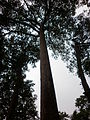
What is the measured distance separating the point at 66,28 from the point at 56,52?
8.30 feet

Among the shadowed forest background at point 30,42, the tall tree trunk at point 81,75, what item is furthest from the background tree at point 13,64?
the tall tree trunk at point 81,75

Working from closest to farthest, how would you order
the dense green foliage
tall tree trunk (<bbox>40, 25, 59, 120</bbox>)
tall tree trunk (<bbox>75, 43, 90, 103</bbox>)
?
Answer: tall tree trunk (<bbox>40, 25, 59, 120</bbox>)
tall tree trunk (<bbox>75, 43, 90, 103</bbox>)
the dense green foliage

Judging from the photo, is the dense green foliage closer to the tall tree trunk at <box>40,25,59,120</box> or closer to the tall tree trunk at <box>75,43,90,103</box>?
the tall tree trunk at <box>75,43,90,103</box>

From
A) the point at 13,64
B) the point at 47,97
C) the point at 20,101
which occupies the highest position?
the point at 13,64

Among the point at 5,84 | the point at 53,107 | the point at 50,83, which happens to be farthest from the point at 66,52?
the point at 53,107

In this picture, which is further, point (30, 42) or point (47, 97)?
point (30, 42)

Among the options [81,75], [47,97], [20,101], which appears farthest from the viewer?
[20,101]

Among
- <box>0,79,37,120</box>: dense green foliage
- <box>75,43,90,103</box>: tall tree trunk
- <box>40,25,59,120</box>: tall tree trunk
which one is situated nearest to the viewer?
<box>40,25,59,120</box>: tall tree trunk

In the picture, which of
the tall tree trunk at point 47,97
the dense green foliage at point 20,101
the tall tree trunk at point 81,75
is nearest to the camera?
the tall tree trunk at point 47,97

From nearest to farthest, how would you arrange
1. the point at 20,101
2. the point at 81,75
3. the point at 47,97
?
the point at 47,97 → the point at 81,75 → the point at 20,101

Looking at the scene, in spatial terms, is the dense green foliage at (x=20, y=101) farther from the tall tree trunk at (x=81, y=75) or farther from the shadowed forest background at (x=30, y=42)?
the tall tree trunk at (x=81, y=75)

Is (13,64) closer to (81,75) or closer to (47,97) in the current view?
(81,75)

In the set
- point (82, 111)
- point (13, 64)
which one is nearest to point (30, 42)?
point (13, 64)

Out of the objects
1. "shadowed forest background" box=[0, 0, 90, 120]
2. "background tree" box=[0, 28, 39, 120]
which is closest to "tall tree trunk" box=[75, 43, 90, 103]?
"shadowed forest background" box=[0, 0, 90, 120]
